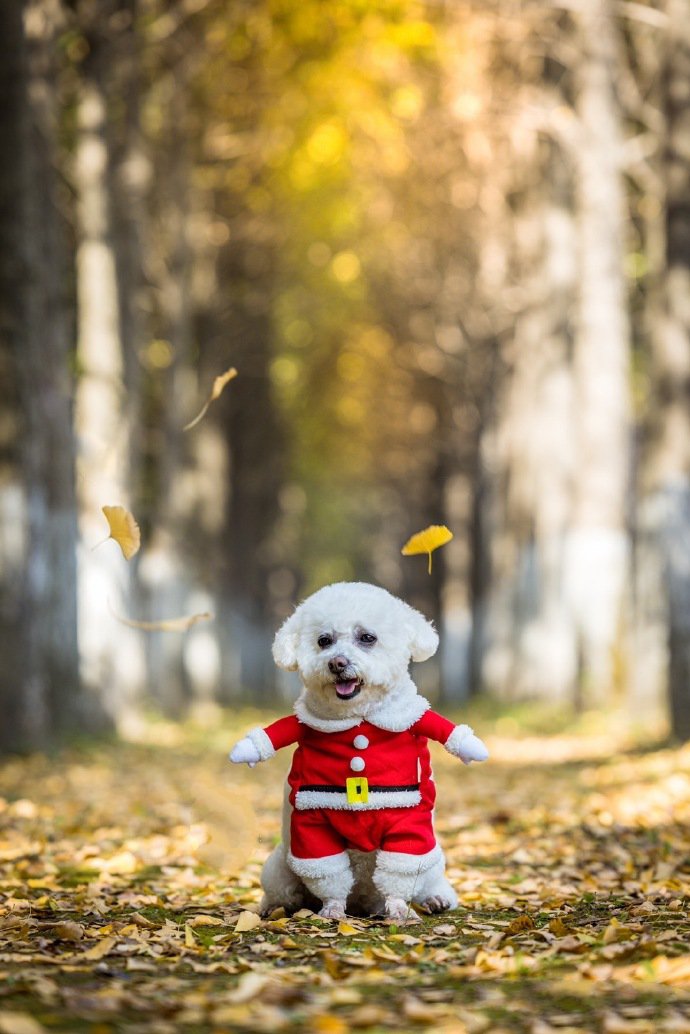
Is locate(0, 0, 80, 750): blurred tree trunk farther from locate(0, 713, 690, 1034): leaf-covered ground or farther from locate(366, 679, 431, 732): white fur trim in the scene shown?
locate(366, 679, 431, 732): white fur trim

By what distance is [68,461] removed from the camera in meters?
14.6

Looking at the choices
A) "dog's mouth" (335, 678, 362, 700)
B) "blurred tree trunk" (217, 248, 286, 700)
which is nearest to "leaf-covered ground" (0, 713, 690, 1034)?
"dog's mouth" (335, 678, 362, 700)

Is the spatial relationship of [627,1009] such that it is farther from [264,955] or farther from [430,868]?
[430,868]

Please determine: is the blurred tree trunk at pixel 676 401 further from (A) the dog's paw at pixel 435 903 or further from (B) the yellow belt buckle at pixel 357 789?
(B) the yellow belt buckle at pixel 357 789

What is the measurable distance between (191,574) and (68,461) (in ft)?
27.1

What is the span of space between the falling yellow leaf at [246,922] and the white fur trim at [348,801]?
434mm

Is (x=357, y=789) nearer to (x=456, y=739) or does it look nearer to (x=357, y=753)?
(x=357, y=753)

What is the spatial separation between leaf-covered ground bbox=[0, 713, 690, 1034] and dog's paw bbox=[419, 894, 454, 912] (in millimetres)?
71

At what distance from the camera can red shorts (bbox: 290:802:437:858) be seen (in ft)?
17.6

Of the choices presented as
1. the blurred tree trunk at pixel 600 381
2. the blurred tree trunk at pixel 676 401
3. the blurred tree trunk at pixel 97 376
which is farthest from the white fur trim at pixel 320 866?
the blurred tree trunk at pixel 600 381

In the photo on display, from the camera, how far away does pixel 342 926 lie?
16.8 ft

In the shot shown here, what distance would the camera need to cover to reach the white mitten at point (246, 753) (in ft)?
17.5

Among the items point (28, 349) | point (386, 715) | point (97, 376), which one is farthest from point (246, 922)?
point (97, 376)

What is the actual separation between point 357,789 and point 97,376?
35.8 ft
